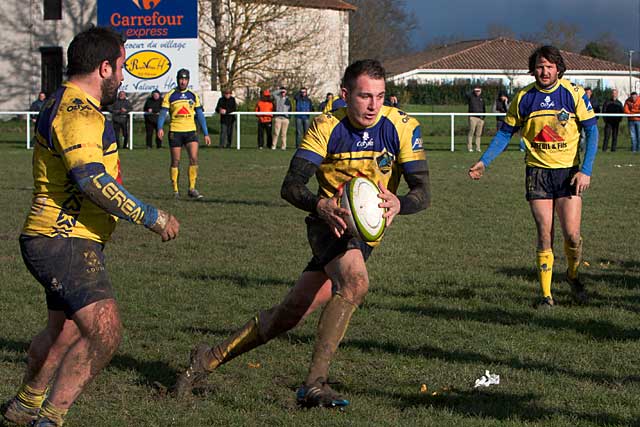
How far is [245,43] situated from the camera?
160 feet

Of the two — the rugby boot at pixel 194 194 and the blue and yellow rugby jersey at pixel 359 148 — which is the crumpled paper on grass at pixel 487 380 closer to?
the blue and yellow rugby jersey at pixel 359 148

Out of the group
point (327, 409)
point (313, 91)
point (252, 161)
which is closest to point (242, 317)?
point (327, 409)

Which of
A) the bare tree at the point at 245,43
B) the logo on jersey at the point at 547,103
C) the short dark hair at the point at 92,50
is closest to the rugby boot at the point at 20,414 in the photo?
the short dark hair at the point at 92,50

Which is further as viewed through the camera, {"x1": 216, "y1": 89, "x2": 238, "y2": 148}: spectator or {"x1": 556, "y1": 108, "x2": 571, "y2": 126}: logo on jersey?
{"x1": 216, "y1": 89, "x2": 238, "y2": 148}: spectator

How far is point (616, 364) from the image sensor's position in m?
6.41

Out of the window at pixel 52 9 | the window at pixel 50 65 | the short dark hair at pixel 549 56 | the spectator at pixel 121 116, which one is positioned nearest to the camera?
the short dark hair at pixel 549 56

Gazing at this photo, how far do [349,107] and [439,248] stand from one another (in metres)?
6.32

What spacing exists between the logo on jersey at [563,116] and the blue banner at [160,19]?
23.2 metres

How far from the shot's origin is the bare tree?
152 feet

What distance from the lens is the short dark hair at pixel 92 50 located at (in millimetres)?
4504

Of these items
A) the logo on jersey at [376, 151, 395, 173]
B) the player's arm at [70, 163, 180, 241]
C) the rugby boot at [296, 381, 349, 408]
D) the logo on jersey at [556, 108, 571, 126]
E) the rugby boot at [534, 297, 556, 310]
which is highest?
the logo on jersey at [556, 108, 571, 126]

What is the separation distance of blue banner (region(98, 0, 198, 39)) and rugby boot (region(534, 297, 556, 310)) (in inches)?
924

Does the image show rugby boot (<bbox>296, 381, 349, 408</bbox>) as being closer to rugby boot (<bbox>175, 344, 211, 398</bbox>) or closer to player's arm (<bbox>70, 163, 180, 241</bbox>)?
rugby boot (<bbox>175, 344, 211, 398</bbox>)

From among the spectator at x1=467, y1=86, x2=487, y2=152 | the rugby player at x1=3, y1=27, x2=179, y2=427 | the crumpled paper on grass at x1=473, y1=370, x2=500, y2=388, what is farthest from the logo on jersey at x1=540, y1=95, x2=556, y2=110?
the spectator at x1=467, y1=86, x2=487, y2=152
